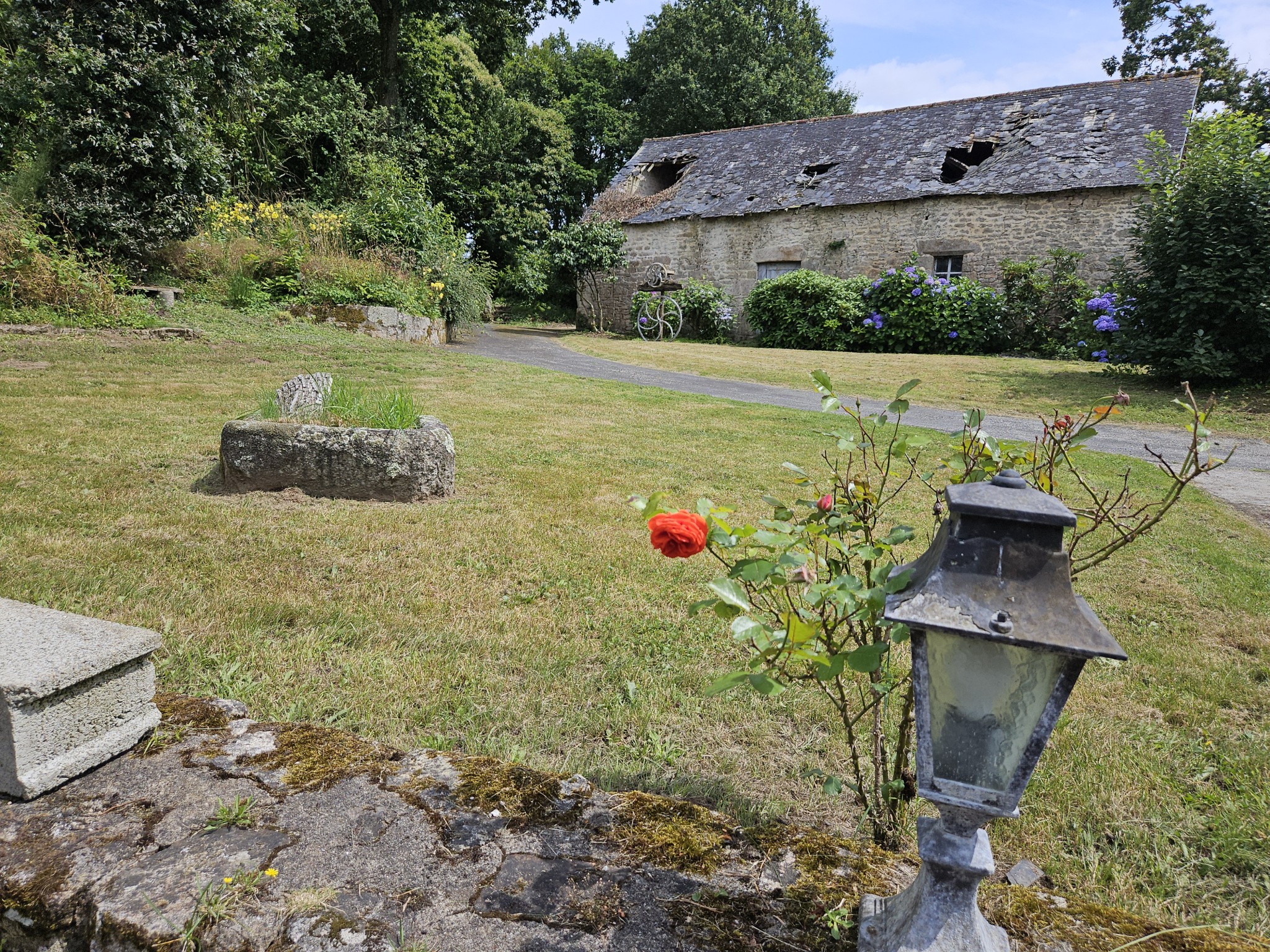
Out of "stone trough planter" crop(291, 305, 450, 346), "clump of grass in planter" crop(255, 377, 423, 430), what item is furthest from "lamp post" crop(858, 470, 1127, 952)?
"stone trough planter" crop(291, 305, 450, 346)

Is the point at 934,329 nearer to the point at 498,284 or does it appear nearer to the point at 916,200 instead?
the point at 916,200

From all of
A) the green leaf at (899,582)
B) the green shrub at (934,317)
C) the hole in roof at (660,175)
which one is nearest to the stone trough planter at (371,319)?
the green shrub at (934,317)

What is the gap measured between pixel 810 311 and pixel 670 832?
16.3 meters

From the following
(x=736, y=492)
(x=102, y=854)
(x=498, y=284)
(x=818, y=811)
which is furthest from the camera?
(x=498, y=284)

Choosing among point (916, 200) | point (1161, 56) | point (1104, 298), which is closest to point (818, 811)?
point (1104, 298)

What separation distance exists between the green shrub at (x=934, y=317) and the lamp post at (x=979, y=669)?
1570 cm

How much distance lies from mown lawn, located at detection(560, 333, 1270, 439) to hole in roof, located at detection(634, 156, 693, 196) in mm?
8902

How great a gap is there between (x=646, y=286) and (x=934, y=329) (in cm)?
790

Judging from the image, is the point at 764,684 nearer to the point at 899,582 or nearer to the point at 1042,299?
the point at 899,582

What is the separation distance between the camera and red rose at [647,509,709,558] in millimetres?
1235

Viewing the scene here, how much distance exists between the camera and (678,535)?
4.05ft

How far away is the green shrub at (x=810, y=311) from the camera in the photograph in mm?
16219

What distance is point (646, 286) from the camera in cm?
1980

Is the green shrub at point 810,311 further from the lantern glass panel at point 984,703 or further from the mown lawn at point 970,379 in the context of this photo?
the lantern glass panel at point 984,703
